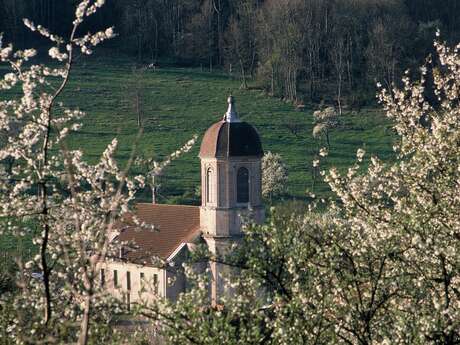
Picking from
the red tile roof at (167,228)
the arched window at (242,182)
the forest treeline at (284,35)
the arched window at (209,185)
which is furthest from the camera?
the forest treeline at (284,35)

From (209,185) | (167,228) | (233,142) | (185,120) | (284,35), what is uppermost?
(284,35)

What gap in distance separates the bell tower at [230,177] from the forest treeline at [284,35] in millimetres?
51344

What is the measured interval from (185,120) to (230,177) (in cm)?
4447

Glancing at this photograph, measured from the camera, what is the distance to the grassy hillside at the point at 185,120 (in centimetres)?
8238

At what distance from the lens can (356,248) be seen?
60.5 ft

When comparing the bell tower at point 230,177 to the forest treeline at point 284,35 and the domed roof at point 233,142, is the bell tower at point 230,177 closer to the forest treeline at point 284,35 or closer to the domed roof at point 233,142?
the domed roof at point 233,142

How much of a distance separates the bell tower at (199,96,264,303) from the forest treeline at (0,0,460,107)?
5134 centimetres

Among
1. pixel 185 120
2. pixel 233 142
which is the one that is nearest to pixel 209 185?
pixel 233 142

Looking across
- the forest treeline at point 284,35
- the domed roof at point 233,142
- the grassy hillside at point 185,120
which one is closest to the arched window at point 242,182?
the domed roof at point 233,142

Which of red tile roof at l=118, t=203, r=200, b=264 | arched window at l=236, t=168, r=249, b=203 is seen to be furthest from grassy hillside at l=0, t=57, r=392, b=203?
arched window at l=236, t=168, r=249, b=203

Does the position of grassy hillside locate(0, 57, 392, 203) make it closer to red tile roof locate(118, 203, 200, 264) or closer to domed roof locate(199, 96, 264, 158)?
red tile roof locate(118, 203, 200, 264)

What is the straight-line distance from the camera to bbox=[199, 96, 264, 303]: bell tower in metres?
51.7

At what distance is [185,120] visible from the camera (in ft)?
315

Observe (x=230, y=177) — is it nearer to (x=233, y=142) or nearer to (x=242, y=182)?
(x=242, y=182)
